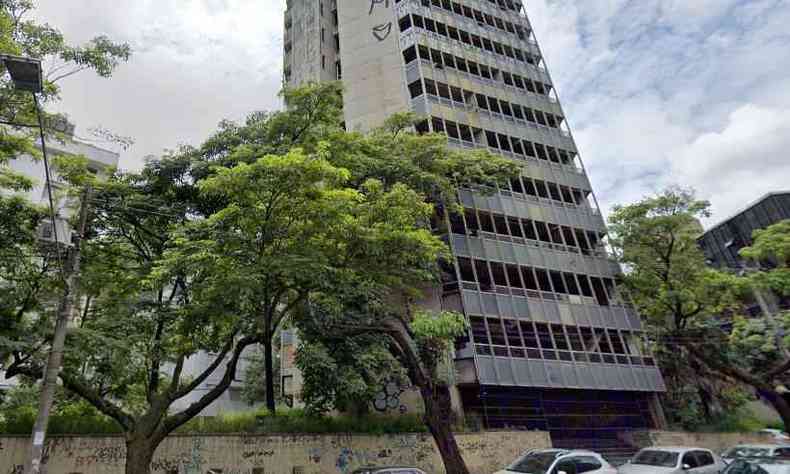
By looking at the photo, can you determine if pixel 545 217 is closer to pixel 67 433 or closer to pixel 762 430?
pixel 762 430

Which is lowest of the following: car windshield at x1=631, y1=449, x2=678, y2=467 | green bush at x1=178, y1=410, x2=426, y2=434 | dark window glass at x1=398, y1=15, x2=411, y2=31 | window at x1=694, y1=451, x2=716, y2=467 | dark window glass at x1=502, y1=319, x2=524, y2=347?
window at x1=694, y1=451, x2=716, y2=467

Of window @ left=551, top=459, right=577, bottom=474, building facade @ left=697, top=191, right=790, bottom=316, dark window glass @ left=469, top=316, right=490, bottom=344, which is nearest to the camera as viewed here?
window @ left=551, top=459, right=577, bottom=474

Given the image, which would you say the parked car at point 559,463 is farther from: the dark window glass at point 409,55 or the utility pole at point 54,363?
the dark window glass at point 409,55

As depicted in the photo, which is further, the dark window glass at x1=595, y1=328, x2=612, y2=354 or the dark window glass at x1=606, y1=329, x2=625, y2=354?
the dark window glass at x1=606, y1=329, x2=625, y2=354

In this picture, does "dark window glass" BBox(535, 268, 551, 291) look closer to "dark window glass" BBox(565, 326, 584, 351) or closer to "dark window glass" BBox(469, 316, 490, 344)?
"dark window glass" BBox(565, 326, 584, 351)

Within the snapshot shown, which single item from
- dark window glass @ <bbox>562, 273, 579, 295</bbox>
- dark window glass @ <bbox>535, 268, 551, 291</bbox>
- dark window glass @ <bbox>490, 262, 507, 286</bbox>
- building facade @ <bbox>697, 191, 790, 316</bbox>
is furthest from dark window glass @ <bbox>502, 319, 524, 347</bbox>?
building facade @ <bbox>697, 191, 790, 316</bbox>

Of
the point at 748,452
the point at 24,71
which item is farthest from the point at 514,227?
the point at 24,71

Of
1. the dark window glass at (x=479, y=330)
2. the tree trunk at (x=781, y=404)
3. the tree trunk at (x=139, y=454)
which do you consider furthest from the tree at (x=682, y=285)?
the tree trunk at (x=139, y=454)

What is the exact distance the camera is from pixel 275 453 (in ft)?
51.5

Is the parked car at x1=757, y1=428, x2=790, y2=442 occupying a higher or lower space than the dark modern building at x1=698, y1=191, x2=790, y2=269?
lower

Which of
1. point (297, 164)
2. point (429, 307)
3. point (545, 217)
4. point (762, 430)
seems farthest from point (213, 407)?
point (762, 430)

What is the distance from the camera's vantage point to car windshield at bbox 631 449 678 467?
12.8 metres

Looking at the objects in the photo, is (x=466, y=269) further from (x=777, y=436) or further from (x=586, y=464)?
(x=777, y=436)

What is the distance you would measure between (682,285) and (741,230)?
18358mm
